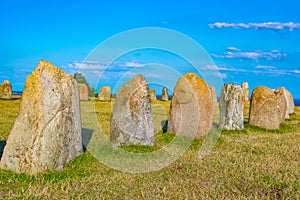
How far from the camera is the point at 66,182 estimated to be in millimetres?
8047

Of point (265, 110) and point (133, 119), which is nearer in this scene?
point (133, 119)

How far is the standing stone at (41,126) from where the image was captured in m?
8.67

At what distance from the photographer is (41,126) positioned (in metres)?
8.75

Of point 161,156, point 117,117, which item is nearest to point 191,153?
point 161,156

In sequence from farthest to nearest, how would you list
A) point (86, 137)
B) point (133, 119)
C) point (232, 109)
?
point (232, 109) < point (86, 137) < point (133, 119)

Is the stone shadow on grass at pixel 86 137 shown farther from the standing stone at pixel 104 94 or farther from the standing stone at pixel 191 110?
the standing stone at pixel 104 94

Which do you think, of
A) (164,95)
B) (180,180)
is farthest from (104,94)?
(180,180)

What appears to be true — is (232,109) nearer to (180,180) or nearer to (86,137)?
(86,137)

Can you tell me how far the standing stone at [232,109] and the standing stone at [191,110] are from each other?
2643mm

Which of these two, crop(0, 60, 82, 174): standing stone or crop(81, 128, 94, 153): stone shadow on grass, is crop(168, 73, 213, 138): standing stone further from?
crop(0, 60, 82, 174): standing stone

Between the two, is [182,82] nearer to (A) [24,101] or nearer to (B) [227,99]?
(B) [227,99]

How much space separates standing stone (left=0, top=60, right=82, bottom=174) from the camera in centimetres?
867

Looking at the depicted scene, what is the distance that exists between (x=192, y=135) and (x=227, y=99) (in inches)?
163

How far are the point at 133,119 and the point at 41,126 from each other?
3.88 metres
